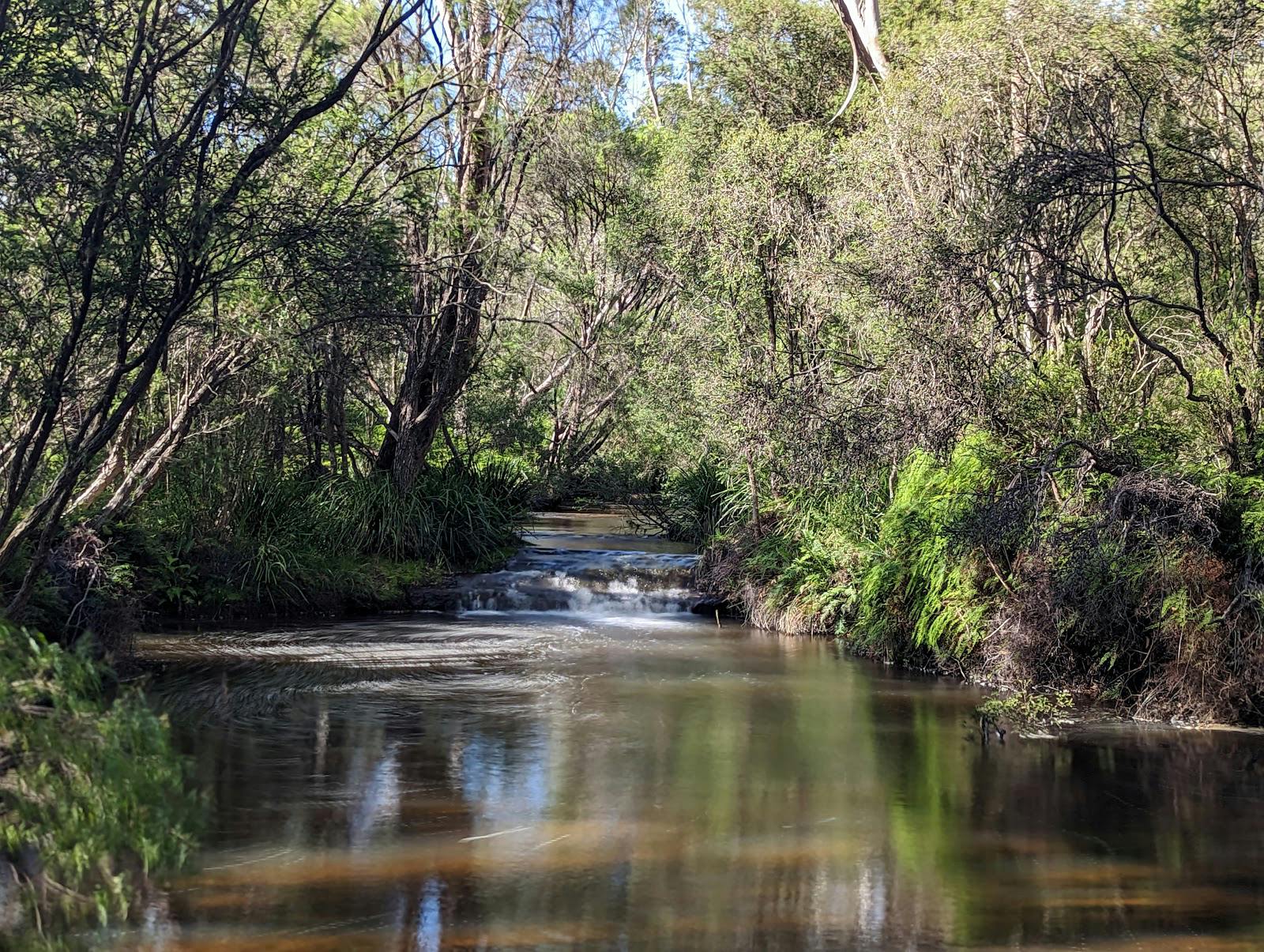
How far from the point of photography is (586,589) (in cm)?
1830

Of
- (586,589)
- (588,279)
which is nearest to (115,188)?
(586,589)

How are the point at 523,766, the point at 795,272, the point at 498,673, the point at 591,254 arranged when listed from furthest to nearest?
the point at 591,254 < the point at 795,272 < the point at 498,673 < the point at 523,766

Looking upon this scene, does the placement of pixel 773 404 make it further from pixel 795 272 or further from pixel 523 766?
pixel 523 766

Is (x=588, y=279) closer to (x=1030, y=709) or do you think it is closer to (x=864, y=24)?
(x=864, y=24)

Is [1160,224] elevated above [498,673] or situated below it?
above

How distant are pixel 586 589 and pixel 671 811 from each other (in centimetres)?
974

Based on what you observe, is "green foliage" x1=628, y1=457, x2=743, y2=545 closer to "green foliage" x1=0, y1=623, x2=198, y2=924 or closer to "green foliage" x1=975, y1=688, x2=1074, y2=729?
"green foliage" x1=975, y1=688, x2=1074, y2=729

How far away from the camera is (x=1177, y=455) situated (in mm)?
11148

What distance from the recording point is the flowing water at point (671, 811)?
6508 millimetres

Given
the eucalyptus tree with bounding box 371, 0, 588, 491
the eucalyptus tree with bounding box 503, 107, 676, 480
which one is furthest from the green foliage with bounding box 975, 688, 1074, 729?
the eucalyptus tree with bounding box 503, 107, 676, 480

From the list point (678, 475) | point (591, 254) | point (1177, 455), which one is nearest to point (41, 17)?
point (1177, 455)

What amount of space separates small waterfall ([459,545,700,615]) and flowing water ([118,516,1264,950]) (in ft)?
11.1

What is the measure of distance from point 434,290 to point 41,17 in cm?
1164

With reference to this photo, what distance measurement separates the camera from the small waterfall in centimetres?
1798
